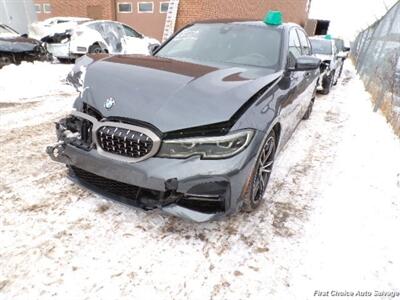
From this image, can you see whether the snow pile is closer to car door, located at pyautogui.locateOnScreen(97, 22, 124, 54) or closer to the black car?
the black car

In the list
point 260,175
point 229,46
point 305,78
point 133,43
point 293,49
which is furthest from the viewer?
point 133,43

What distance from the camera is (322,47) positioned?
9.76m

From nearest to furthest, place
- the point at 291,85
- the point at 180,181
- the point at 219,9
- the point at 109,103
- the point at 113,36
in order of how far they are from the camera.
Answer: the point at 180,181 → the point at 109,103 → the point at 291,85 → the point at 113,36 → the point at 219,9

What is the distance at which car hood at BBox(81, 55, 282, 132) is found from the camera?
2213 millimetres

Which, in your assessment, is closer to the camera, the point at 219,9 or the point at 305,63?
the point at 305,63

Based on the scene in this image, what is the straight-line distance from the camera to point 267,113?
257cm

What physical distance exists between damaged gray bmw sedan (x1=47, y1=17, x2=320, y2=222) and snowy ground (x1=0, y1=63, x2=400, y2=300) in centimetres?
31

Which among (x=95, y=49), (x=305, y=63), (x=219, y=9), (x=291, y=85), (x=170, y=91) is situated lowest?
(x=95, y=49)

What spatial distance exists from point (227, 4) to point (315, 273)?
17.7 metres

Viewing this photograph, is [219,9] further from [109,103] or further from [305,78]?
[109,103]

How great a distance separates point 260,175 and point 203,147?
2.66ft

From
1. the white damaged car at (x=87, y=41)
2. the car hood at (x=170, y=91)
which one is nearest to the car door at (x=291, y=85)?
the car hood at (x=170, y=91)

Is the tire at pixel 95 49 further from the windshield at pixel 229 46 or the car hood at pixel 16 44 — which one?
the windshield at pixel 229 46

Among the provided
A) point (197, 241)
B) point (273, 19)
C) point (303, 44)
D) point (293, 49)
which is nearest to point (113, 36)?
point (303, 44)
